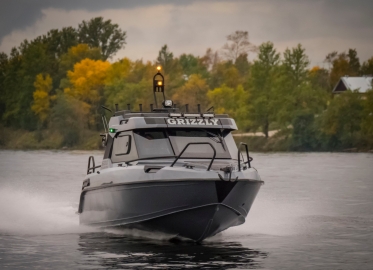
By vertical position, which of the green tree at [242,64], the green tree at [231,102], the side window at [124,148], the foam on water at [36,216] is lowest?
the foam on water at [36,216]

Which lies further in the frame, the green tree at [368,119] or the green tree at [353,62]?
the green tree at [353,62]

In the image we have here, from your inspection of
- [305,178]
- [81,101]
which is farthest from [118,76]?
[305,178]

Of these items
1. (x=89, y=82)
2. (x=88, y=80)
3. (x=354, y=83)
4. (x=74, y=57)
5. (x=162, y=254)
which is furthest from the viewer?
(x=354, y=83)

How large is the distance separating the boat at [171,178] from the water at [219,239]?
0.55 metres

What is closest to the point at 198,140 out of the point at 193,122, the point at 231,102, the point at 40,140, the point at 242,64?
the point at 193,122

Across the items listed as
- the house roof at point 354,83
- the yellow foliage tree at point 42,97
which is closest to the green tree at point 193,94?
the yellow foliage tree at point 42,97

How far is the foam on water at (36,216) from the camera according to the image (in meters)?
21.1

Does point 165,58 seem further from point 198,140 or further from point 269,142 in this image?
point 198,140

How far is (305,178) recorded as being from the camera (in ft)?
139

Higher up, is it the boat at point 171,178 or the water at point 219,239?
the boat at point 171,178

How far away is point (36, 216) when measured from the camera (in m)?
23.9

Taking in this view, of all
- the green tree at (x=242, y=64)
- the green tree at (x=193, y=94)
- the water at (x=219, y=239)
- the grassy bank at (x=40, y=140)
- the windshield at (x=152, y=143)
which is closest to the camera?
the water at (x=219, y=239)

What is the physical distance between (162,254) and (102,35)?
124 m

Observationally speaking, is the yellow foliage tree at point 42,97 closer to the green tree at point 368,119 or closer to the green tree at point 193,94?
the green tree at point 193,94
